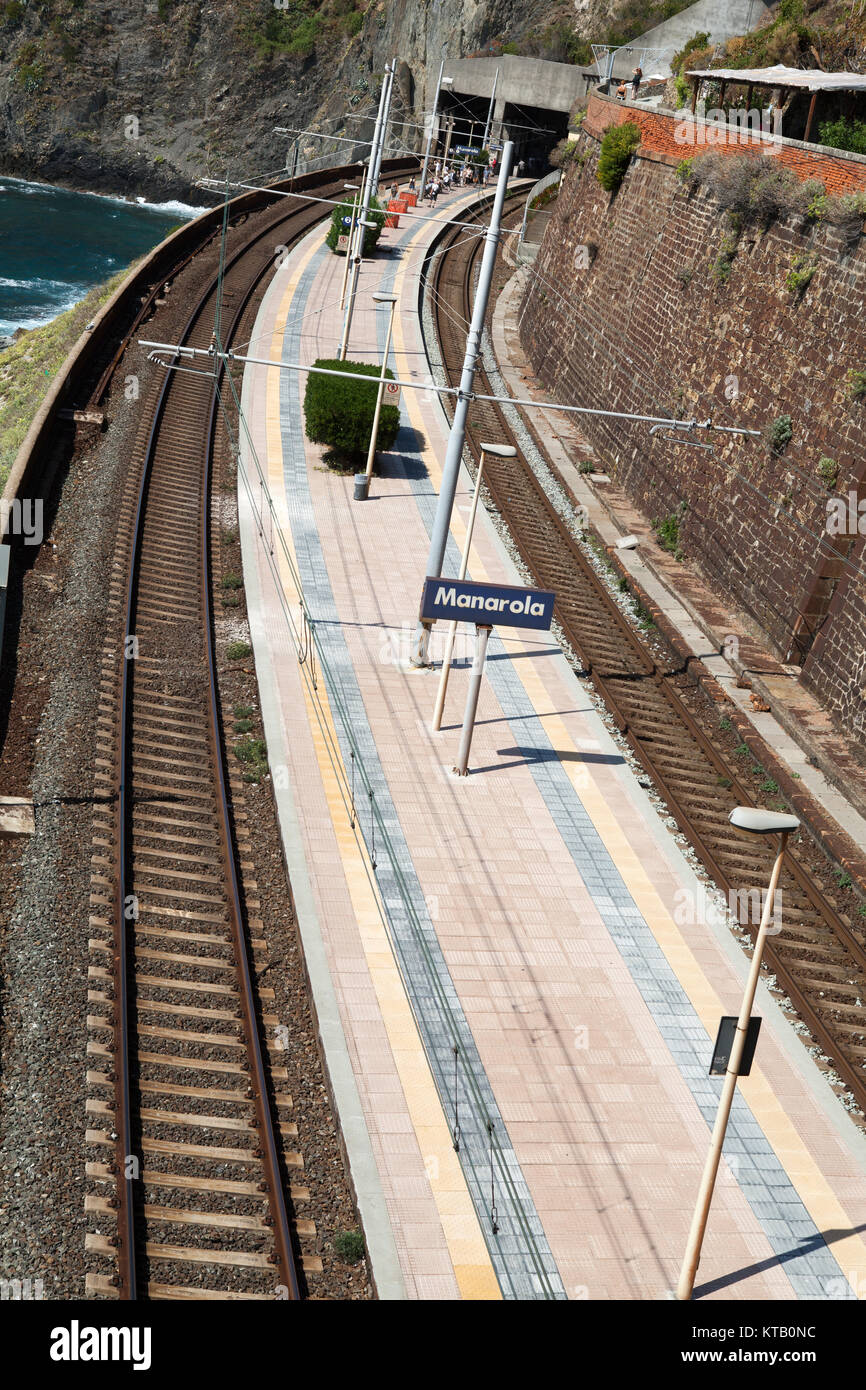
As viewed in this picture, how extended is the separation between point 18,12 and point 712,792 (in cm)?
8275

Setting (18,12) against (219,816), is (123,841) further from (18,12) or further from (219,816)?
(18,12)

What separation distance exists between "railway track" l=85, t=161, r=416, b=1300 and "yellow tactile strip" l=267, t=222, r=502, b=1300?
0.97m

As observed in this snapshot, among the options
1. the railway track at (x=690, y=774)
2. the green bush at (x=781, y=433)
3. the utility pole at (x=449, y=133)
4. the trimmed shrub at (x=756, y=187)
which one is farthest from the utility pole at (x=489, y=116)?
the green bush at (x=781, y=433)

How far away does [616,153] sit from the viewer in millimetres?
28266

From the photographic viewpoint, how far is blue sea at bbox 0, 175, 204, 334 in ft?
149

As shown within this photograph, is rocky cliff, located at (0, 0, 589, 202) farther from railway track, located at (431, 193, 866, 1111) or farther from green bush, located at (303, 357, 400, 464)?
railway track, located at (431, 193, 866, 1111)

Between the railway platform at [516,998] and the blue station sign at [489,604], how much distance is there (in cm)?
211

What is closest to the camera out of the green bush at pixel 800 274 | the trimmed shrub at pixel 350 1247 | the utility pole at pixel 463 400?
the trimmed shrub at pixel 350 1247

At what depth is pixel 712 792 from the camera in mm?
15211

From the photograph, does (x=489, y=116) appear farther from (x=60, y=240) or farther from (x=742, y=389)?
(x=742, y=389)

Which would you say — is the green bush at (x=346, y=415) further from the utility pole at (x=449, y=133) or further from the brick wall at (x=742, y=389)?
the utility pole at (x=449, y=133)

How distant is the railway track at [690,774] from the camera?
39.4ft
